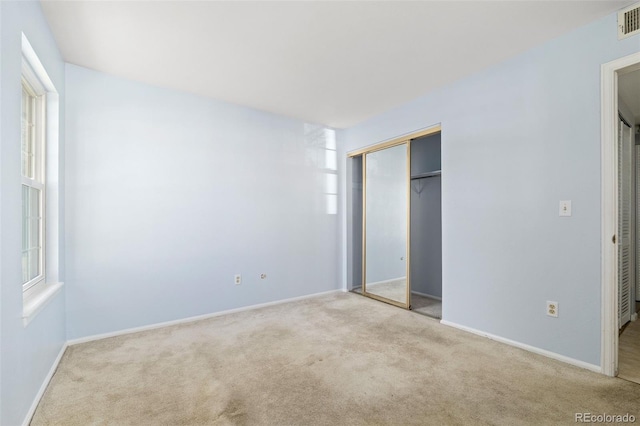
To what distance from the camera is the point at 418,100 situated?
366 cm

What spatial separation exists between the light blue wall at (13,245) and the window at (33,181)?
20.6 inches

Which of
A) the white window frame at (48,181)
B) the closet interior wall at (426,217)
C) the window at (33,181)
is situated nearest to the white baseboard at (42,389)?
the white window frame at (48,181)

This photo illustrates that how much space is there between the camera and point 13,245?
161 centimetres

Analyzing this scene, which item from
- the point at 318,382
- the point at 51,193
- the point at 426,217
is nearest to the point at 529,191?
the point at 426,217

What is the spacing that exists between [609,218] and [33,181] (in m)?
4.35

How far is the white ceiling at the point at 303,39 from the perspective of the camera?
6.91ft

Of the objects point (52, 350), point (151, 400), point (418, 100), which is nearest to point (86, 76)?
point (52, 350)

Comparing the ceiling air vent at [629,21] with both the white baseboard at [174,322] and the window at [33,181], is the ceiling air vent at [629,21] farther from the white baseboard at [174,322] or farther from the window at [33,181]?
the window at [33,181]

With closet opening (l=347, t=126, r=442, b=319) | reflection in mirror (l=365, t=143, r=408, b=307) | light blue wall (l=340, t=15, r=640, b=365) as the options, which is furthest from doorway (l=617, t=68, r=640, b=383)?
reflection in mirror (l=365, t=143, r=408, b=307)

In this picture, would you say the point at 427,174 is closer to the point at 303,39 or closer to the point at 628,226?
the point at 628,226

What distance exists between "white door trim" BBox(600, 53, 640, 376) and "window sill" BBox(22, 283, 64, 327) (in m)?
3.85

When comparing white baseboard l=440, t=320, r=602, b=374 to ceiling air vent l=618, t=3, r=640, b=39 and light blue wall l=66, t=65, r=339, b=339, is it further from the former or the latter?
ceiling air vent l=618, t=3, r=640, b=39

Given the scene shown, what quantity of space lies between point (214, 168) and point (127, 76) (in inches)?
48.9

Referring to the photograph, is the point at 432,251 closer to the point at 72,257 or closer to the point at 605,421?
the point at 605,421
